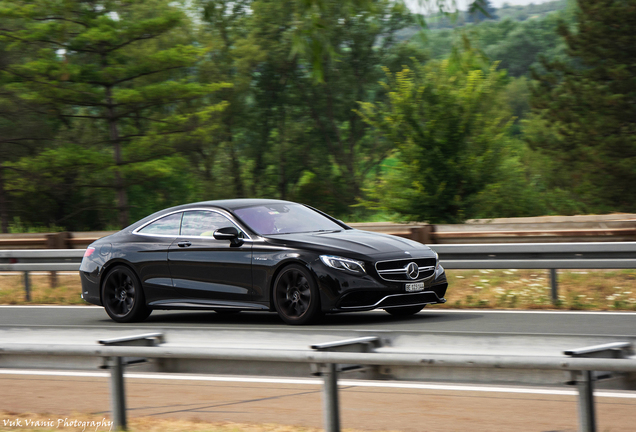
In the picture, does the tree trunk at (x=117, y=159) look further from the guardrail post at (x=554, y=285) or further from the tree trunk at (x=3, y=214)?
the guardrail post at (x=554, y=285)

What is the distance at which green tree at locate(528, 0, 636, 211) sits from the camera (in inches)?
1299

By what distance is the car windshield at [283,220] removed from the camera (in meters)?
10.2

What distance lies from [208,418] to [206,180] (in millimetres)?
42725

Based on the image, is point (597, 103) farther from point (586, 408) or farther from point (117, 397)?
point (586, 408)

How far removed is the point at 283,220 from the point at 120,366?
5451mm

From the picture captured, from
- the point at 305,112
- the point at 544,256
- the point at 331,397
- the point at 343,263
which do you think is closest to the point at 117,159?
the point at 305,112

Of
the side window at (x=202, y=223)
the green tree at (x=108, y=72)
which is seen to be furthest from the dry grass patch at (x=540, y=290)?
the green tree at (x=108, y=72)

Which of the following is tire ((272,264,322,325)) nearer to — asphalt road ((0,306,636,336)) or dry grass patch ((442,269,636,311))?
asphalt road ((0,306,636,336))

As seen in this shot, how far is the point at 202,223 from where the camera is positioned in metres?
10.6

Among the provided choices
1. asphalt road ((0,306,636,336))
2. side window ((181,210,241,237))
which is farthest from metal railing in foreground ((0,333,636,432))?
side window ((181,210,241,237))

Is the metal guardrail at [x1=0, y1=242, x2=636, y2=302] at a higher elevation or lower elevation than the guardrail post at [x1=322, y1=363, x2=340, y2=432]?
higher

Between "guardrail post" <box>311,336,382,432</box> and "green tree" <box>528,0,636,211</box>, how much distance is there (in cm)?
3067

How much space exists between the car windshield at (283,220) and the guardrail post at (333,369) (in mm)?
5514

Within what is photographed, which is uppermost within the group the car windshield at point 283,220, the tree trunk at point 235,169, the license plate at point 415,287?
the tree trunk at point 235,169
